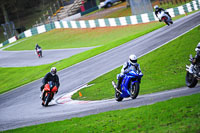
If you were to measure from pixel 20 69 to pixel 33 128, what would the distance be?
84.0 feet

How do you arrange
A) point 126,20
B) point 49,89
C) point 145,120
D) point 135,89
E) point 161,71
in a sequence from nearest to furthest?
1. point 145,120
2. point 135,89
3. point 49,89
4. point 161,71
5. point 126,20

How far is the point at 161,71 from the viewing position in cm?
1862

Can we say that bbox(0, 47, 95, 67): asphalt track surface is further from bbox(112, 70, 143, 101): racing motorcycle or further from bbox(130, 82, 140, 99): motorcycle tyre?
→ bbox(130, 82, 140, 99): motorcycle tyre

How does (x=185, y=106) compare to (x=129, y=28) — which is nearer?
(x=185, y=106)

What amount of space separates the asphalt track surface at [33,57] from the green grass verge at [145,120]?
26.1 m

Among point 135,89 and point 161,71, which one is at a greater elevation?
point 135,89

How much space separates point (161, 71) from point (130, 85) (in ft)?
20.8

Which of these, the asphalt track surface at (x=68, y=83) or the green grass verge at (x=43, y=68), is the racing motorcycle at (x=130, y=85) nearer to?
the asphalt track surface at (x=68, y=83)

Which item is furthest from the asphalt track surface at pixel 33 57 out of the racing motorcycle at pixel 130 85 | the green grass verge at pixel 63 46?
the racing motorcycle at pixel 130 85

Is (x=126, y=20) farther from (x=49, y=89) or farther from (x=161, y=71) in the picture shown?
(x=49, y=89)

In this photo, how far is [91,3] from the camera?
7250cm

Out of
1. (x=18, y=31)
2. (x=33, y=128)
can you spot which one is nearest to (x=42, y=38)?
(x=18, y=31)

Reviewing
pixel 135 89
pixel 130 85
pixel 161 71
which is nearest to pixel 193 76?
pixel 135 89

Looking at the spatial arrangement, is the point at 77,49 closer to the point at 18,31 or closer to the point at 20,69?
the point at 20,69
